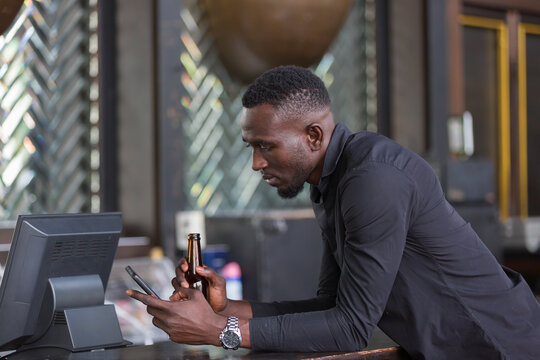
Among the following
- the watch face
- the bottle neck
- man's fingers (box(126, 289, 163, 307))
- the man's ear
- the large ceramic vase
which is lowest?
the watch face

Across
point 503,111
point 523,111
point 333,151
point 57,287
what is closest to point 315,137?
point 333,151

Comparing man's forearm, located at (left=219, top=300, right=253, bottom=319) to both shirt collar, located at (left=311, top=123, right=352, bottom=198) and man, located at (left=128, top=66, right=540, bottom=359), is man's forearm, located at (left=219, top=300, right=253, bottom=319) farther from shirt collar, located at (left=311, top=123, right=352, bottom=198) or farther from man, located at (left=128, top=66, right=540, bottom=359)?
shirt collar, located at (left=311, top=123, right=352, bottom=198)

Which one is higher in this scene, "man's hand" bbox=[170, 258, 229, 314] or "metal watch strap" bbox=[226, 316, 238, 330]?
"man's hand" bbox=[170, 258, 229, 314]

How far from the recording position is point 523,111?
13.0 feet

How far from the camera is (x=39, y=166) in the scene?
250 centimetres

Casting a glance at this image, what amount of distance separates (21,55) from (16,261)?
1250mm

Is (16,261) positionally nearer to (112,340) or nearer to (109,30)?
(112,340)

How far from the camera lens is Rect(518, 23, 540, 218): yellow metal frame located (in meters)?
3.95

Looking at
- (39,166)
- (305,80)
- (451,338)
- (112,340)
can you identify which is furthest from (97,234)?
(39,166)

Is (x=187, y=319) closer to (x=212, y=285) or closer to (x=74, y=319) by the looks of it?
(x=212, y=285)

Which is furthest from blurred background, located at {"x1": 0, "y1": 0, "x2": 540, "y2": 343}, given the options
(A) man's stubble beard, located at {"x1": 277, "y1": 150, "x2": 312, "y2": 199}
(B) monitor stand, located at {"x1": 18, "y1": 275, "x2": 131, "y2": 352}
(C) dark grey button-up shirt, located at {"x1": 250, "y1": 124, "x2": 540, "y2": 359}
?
(C) dark grey button-up shirt, located at {"x1": 250, "y1": 124, "x2": 540, "y2": 359}

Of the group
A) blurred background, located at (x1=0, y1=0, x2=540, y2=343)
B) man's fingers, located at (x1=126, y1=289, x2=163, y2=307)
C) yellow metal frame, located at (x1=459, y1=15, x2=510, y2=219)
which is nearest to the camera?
man's fingers, located at (x1=126, y1=289, x2=163, y2=307)

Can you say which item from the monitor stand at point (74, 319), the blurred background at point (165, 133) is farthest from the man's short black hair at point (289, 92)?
the blurred background at point (165, 133)

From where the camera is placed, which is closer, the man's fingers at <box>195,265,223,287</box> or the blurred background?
the man's fingers at <box>195,265,223,287</box>
